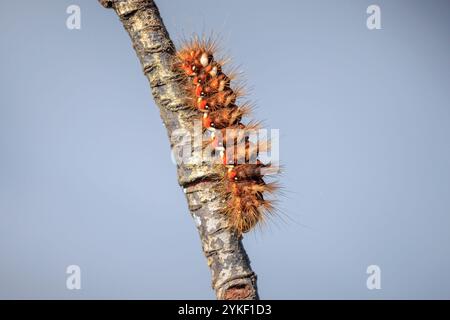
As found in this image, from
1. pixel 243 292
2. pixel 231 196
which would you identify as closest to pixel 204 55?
pixel 231 196

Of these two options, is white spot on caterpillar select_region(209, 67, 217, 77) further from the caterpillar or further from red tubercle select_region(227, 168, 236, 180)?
red tubercle select_region(227, 168, 236, 180)

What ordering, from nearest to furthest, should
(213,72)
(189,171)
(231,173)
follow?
(189,171)
(231,173)
(213,72)

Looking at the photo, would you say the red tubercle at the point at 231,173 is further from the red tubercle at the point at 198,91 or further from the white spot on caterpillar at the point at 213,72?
the white spot on caterpillar at the point at 213,72

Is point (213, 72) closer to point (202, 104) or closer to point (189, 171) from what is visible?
point (202, 104)

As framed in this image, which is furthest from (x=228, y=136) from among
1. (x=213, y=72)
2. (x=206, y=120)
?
(x=213, y=72)

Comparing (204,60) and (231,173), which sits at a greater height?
(204,60)

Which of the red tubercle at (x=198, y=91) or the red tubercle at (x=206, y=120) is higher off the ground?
the red tubercle at (x=198, y=91)

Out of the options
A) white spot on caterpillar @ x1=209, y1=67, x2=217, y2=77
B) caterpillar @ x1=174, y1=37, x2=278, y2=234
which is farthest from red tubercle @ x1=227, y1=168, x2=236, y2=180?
white spot on caterpillar @ x1=209, y1=67, x2=217, y2=77

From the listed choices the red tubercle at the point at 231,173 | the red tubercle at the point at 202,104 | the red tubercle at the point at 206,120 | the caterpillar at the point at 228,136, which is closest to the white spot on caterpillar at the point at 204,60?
the caterpillar at the point at 228,136
